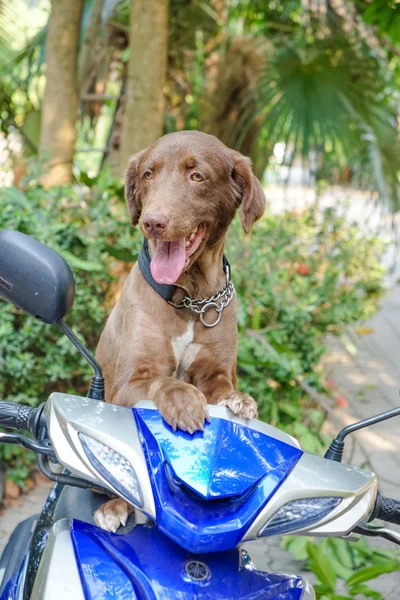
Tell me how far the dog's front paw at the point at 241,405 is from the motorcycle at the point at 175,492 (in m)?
0.06

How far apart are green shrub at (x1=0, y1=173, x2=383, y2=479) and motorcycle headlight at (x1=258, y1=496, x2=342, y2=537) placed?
8.19 feet

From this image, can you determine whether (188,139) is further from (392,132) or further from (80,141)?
(80,141)

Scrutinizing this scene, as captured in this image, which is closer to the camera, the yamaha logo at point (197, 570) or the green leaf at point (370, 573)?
the yamaha logo at point (197, 570)

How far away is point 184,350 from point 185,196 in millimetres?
506

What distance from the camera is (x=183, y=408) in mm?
1653

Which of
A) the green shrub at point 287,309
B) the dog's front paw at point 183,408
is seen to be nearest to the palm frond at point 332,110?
the green shrub at point 287,309

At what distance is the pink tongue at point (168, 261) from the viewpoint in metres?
2.10

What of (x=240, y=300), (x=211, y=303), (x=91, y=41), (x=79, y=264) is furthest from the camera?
(x=91, y=41)

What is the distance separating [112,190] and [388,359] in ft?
13.1

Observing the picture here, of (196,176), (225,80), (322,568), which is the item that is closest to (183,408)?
(196,176)

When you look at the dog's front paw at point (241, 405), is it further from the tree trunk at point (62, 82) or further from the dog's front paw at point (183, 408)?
the tree trunk at point (62, 82)

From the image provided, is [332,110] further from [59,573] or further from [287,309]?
[59,573]

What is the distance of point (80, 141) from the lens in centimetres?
830

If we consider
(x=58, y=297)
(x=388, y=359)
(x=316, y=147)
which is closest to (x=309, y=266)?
(x=316, y=147)
